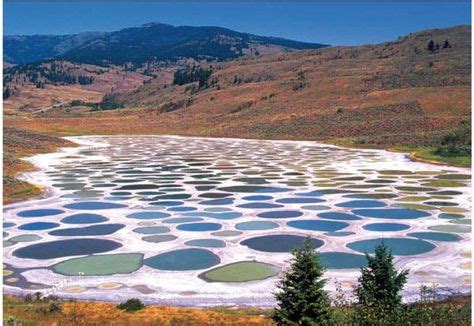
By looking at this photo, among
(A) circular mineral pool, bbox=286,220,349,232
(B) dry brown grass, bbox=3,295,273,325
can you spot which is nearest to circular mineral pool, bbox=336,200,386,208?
(A) circular mineral pool, bbox=286,220,349,232

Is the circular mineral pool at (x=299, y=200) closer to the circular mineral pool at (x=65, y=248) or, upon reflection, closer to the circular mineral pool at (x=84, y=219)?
the circular mineral pool at (x=84, y=219)

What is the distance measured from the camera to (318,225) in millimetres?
27250

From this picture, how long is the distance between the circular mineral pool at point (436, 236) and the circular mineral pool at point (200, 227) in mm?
8859

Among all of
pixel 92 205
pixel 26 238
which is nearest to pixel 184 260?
pixel 26 238

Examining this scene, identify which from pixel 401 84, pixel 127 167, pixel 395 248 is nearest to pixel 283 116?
pixel 401 84

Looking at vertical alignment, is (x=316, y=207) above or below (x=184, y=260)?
above

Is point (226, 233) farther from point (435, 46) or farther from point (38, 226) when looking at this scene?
point (435, 46)

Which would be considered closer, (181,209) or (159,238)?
(159,238)

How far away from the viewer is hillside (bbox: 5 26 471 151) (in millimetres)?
88688

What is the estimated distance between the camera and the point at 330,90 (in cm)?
11988

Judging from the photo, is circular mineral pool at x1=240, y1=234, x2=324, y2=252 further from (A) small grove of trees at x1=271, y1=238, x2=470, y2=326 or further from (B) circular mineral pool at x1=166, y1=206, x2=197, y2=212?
(A) small grove of trees at x1=271, y1=238, x2=470, y2=326

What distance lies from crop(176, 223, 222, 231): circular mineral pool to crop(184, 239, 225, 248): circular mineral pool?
7.39 ft

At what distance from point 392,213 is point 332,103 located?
3226 inches

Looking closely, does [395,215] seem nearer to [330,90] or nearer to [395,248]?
[395,248]
